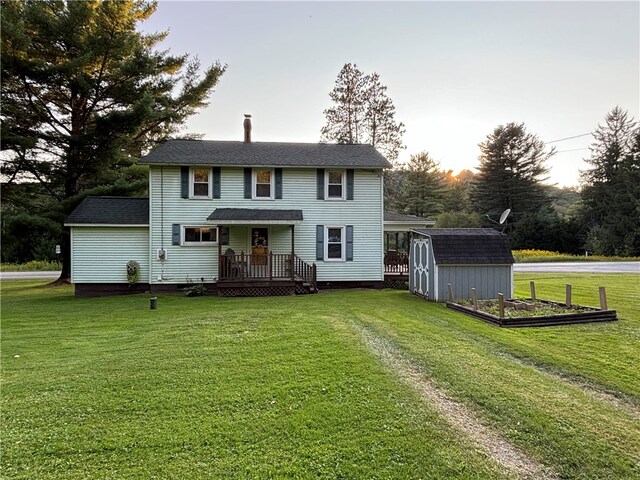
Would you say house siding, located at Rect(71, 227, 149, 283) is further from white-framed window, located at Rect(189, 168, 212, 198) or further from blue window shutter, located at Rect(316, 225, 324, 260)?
blue window shutter, located at Rect(316, 225, 324, 260)

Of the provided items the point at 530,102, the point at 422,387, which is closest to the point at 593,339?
the point at 422,387

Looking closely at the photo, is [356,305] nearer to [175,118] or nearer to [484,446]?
[484,446]

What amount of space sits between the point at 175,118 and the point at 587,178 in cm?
4173

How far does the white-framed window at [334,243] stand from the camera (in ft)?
47.8

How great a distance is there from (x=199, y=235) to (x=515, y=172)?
37506mm

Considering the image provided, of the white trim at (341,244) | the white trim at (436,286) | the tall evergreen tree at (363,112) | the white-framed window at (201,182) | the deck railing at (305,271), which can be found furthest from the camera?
the tall evergreen tree at (363,112)

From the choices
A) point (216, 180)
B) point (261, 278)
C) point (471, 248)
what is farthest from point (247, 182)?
point (471, 248)

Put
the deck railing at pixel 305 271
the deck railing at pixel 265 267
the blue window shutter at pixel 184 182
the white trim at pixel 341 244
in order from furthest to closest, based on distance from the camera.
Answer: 1. the white trim at pixel 341 244
2. the blue window shutter at pixel 184 182
3. the deck railing at pixel 305 271
4. the deck railing at pixel 265 267

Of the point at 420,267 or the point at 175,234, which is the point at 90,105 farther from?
the point at 420,267

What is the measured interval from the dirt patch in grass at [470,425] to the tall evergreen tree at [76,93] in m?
17.2

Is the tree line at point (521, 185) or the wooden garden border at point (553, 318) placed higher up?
the tree line at point (521, 185)

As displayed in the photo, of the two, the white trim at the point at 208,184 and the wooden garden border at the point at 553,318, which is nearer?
the wooden garden border at the point at 553,318

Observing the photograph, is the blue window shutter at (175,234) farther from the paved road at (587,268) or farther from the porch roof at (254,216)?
the paved road at (587,268)

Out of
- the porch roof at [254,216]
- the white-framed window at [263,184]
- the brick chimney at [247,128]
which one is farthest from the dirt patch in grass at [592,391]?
the brick chimney at [247,128]
